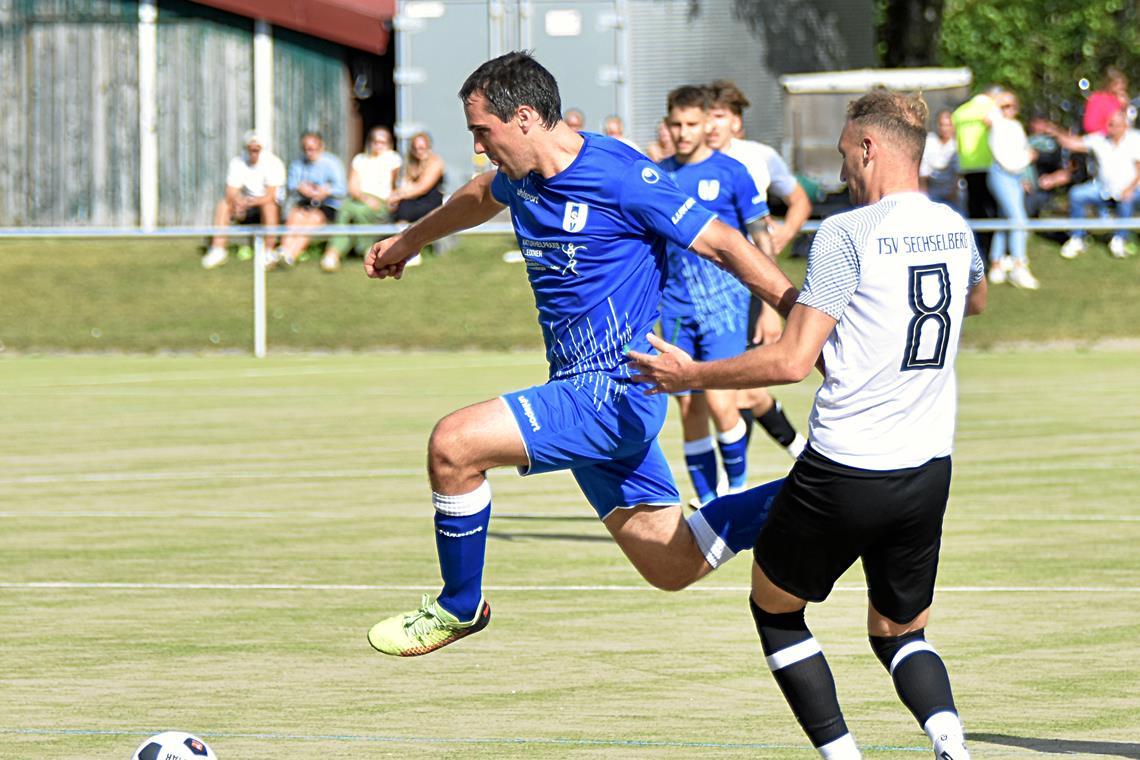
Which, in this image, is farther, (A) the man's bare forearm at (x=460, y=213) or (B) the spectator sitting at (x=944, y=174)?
(B) the spectator sitting at (x=944, y=174)

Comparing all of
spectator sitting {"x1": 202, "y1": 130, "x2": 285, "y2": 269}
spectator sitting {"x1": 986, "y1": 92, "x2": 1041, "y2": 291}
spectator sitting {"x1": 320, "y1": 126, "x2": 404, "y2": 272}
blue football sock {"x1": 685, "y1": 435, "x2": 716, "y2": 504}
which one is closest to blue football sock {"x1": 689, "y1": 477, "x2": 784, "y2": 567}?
blue football sock {"x1": 685, "y1": 435, "x2": 716, "y2": 504}

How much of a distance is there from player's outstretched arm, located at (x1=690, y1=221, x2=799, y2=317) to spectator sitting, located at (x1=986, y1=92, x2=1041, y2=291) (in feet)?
62.6

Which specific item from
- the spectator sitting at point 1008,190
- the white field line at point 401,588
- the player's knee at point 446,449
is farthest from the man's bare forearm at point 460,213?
the spectator sitting at point 1008,190

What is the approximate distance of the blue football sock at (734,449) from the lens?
12.1 m

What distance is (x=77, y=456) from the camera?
1571 cm

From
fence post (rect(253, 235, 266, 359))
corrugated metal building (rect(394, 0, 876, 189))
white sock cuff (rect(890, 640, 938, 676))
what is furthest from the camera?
corrugated metal building (rect(394, 0, 876, 189))

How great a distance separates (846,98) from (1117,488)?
769 inches

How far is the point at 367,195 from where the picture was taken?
2627 centimetres

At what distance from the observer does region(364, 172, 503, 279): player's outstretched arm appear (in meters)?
7.73

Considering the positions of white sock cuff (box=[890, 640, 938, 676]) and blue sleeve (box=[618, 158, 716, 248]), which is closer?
white sock cuff (box=[890, 640, 938, 676])

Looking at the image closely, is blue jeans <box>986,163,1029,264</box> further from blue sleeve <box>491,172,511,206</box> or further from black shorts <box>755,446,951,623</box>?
black shorts <box>755,446,951,623</box>

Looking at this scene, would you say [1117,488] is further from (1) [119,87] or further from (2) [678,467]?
(1) [119,87]

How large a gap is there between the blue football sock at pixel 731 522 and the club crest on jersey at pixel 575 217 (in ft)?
3.19

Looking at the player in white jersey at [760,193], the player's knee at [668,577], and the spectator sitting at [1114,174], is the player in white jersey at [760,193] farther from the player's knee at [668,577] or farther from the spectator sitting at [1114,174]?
the spectator sitting at [1114,174]
